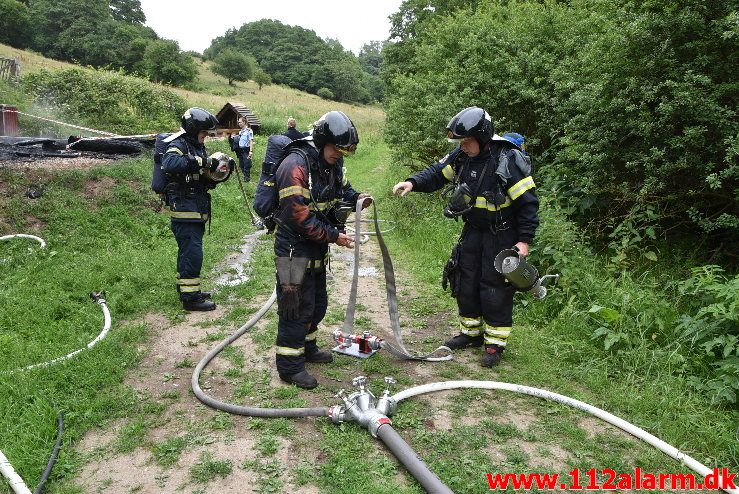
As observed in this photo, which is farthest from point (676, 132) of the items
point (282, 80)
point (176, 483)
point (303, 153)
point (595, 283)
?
point (282, 80)

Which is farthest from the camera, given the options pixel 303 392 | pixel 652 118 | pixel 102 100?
pixel 102 100

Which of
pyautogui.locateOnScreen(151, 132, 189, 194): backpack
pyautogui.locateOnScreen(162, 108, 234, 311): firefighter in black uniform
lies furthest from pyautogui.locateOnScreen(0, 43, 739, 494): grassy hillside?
pyautogui.locateOnScreen(151, 132, 189, 194): backpack

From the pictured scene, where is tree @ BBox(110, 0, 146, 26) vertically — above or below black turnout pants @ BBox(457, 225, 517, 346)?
above

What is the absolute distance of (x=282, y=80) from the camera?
2906 inches

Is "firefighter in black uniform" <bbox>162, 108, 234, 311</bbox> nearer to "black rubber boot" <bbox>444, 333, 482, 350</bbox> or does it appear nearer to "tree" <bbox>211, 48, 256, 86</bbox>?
"black rubber boot" <bbox>444, 333, 482, 350</bbox>

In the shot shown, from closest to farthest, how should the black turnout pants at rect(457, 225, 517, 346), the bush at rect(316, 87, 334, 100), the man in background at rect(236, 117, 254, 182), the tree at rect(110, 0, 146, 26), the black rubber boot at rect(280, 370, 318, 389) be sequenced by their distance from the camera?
the black rubber boot at rect(280, 370, 318, 389), the black turnout pants at rect(457, 225, 517, 346), the man in background at rect(236, 117, 254, 182), the bush at rect(316, 87, 334, 100), the tree at rect(110, 0, 146, 26)

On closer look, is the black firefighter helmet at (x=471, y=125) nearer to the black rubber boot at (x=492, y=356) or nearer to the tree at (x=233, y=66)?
the black rubber boot at (x=492, y=356)

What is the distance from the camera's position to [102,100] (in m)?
17.2

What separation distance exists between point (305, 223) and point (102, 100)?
16.8 meters

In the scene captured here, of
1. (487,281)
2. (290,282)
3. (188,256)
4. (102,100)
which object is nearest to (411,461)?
(290,282)

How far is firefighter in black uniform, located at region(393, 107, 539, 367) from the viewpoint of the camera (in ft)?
13.7

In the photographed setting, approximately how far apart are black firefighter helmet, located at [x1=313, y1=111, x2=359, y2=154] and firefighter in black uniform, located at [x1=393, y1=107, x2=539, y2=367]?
73cm

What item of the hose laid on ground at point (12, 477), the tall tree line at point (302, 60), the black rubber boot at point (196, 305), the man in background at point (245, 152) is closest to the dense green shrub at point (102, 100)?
the man in background at point (245, 152)

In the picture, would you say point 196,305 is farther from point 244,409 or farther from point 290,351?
point 244,409
